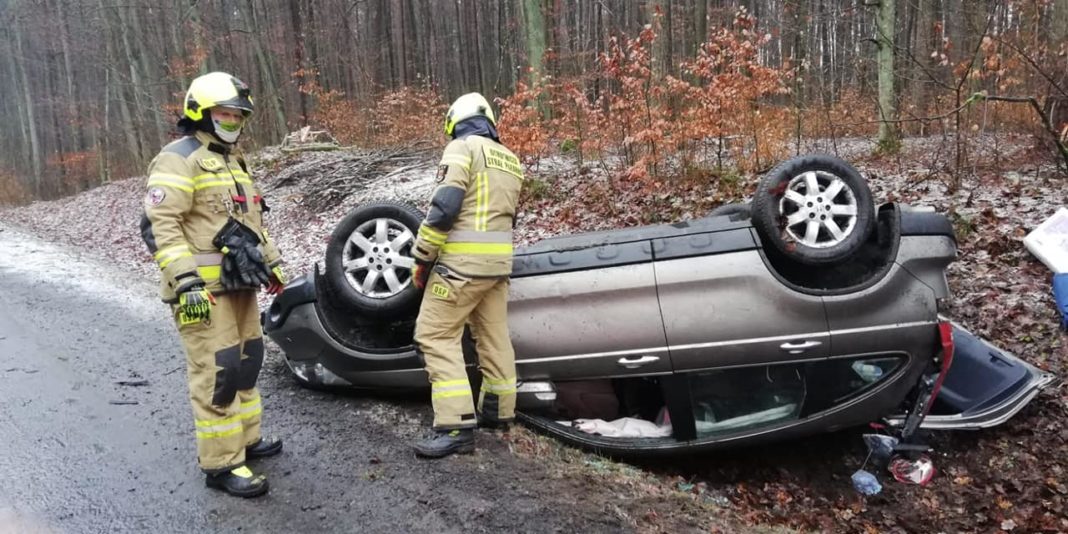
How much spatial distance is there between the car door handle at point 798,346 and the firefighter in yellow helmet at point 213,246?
9.15 ft

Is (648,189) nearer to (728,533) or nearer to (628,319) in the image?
(628,319)

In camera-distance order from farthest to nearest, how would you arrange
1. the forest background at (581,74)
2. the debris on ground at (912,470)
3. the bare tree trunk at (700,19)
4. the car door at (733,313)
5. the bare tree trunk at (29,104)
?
the bare tree trunk at (29,104), the bare tree trunk at (700,19), the forest background at (581,74), the debris on ground at (912,470), the car door at (733,313)

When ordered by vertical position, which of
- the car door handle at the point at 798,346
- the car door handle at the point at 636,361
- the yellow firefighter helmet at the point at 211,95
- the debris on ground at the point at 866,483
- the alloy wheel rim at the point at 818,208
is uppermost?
the yellow firefighter helmet at the point at 211,95

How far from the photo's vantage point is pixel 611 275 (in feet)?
12.1

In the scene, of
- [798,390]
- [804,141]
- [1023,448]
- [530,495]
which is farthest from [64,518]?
[804,141]

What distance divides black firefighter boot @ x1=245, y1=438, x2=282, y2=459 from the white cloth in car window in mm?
1668

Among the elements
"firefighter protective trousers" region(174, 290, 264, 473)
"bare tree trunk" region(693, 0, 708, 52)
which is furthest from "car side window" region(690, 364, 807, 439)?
"bare tree trunk" region(693, 0, 708, 52)

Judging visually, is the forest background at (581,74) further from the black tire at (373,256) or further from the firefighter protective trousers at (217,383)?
the firefighter protective trousers at (217,383)

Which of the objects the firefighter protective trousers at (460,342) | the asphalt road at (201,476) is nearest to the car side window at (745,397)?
the asphalt road at (201,476)

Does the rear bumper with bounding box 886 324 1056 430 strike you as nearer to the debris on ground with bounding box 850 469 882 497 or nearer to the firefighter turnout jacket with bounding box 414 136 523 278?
the debris on ground with bounding box 850 469 882 497

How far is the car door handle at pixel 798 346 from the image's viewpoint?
355 cm

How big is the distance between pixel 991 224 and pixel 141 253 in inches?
463

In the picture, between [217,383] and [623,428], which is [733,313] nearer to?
[623,428]

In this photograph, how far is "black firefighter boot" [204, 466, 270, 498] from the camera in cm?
325
